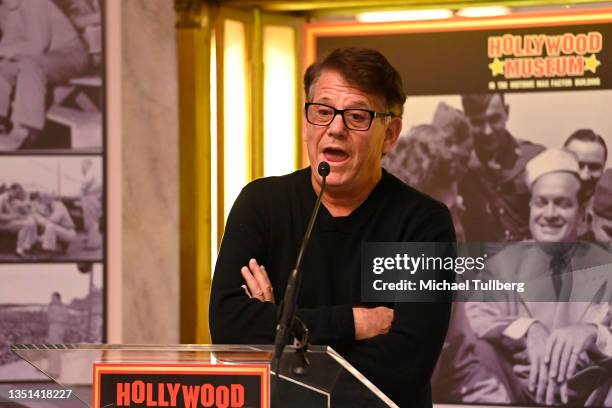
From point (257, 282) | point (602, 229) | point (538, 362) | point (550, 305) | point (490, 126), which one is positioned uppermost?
point (490, 126)

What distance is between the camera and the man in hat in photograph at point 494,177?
12.1 feet

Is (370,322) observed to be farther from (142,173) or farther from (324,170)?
(142,173)

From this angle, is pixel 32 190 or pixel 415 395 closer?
pixel 415 395

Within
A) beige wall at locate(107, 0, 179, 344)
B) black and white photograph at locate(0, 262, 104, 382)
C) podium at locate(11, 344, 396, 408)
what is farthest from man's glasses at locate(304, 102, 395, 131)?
black and white photograph at locate(0, 262, 104, 382)

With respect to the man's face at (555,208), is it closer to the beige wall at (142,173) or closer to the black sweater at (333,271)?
the beige wall at (142,173)

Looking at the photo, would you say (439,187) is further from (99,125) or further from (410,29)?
(99,125)

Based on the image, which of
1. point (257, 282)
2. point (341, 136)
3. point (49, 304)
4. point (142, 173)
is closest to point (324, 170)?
point (341, 136)

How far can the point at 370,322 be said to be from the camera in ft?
6.83

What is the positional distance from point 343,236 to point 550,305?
1.67 m

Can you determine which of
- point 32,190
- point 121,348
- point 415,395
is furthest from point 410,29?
point 121,348

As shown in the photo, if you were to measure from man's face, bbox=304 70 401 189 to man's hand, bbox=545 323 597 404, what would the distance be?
5.60ft

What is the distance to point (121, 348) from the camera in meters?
1.58

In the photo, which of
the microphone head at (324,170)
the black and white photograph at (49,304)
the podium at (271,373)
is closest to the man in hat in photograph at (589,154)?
the black and white photograph at (49,304)

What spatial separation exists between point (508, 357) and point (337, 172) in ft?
5.78
